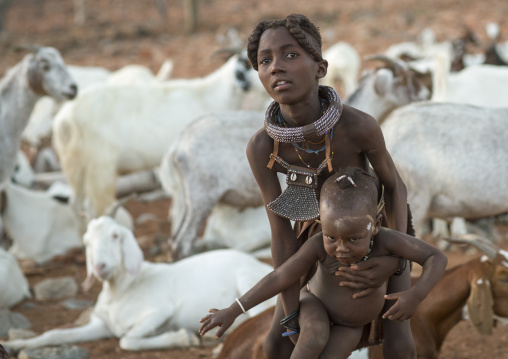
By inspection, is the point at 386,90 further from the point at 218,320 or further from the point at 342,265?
the point at 218,320

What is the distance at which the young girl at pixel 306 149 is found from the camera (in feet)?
9.71

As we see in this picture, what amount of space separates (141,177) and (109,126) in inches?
77.3

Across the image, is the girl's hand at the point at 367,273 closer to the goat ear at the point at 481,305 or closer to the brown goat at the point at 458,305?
the brown goat at the point at 458,305

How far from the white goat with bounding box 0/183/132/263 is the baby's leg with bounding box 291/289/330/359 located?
5.26 metres

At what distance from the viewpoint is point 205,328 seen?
2.99 m

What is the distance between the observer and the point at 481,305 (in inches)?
183

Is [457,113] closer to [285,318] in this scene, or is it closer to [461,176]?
[461,176]

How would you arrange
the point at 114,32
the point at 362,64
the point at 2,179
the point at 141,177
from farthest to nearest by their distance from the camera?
the point at 114,32
the point at 362,64
the point at 141,177
the point at 2,179

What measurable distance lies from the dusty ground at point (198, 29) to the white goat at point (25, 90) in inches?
266

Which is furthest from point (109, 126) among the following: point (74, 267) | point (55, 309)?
point (55, 309)

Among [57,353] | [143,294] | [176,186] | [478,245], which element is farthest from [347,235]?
[176,186]

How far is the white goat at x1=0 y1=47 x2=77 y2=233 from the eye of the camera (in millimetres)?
7750

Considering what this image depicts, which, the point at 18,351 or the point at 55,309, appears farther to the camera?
the point at 55,309

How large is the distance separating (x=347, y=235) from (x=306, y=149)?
375 millimetres
